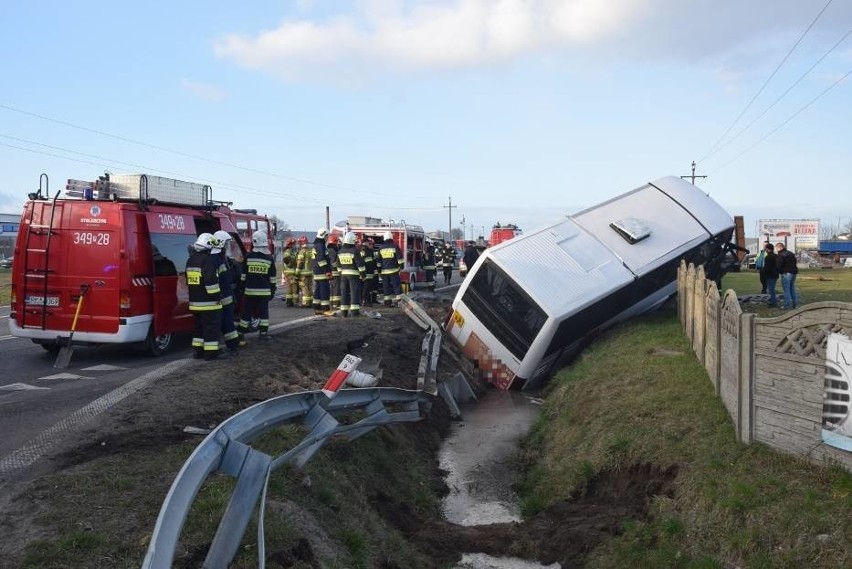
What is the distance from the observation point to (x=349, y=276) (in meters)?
14.6

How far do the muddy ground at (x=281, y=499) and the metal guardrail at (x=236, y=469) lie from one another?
1.00 ft

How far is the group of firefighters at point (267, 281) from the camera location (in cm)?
926

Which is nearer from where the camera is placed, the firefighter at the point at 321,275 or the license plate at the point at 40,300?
the license plate at the point at 40,300

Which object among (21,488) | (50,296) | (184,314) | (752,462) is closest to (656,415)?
(752,462)

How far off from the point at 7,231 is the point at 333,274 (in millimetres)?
69182

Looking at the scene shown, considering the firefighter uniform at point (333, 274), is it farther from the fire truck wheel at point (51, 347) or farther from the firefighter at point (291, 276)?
the fire truck wheel at point (51, 347)

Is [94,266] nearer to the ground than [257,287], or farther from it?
farther from it

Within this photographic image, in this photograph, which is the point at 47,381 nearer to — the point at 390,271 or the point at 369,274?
the point at 390,271

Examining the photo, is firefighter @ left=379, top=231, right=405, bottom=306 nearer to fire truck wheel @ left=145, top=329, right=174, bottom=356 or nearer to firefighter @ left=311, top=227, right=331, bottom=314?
firefighter @ left=311, top=227, right=331, bottom=314

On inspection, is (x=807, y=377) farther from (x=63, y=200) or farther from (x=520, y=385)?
(x=63, y=200)

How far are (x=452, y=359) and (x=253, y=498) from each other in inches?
326

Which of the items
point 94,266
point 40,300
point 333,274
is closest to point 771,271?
point 333,274

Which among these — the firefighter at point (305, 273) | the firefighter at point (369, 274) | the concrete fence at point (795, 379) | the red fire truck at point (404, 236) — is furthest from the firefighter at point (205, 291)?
the red fire truck at point (404, 236)

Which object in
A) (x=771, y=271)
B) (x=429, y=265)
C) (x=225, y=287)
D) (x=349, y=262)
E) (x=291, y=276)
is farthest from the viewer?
(x=429, y=265)
